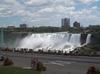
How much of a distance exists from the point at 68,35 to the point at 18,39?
26777 mm

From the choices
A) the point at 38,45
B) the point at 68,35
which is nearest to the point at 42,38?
the point at 38,45

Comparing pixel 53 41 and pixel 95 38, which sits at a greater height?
pixel 95 38

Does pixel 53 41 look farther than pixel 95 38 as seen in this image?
Yes

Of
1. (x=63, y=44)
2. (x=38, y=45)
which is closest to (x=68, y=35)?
(x=63, y=44)

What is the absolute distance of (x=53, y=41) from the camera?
101 metres

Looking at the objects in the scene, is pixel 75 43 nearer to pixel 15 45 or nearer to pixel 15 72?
pixel 15 45

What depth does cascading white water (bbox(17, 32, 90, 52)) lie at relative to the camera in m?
92.8

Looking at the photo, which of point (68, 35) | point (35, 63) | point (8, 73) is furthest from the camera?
point (68, 35)

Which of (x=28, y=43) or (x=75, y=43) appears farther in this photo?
(x=28, y=43)

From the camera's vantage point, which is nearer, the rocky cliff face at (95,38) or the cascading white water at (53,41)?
the rocky cliff face at (95,38)

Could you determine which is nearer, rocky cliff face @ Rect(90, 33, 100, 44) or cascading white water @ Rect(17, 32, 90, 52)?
rocky cliff face @ Rect(90, 33, 100, 44)

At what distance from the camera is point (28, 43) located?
A: 109062 millimetres

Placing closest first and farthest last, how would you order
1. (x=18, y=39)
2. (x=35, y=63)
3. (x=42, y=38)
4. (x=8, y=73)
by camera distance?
(x=8, y=73)
(x=35, y=63)
(x=42, y=38)
(x=18, y=39)

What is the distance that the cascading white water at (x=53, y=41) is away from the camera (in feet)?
304
